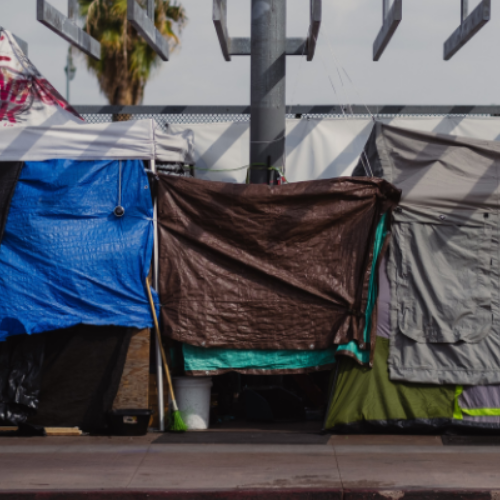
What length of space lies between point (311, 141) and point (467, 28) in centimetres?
254

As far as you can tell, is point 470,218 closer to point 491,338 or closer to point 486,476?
point 491,338

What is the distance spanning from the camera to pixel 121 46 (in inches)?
799

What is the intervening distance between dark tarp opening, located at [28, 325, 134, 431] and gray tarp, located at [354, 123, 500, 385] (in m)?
2.85

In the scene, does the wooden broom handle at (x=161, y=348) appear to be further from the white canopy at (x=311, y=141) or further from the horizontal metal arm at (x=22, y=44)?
the horizontal metal arm at (x=22, y=44)

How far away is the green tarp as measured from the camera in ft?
24.6

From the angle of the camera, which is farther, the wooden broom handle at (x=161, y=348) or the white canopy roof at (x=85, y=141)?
the white canopy roof at (x=85, y=141)

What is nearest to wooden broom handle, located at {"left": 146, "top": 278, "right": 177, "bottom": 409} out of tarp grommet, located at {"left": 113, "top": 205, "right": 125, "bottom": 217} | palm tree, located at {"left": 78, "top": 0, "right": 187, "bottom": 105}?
tarp grommet, located at {"left": 113, "top": 205, "right": 125, "bottom": 217}

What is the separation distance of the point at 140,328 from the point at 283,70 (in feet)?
10.9

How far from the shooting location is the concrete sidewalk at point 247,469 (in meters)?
5.51

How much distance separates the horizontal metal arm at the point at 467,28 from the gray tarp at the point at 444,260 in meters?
1.10

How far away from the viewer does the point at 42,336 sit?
7.66m

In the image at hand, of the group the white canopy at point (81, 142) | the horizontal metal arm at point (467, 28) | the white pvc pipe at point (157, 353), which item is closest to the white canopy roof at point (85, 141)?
the white canopy at point (81, 142)

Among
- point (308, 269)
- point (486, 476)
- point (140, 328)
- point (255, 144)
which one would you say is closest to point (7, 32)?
point (255, 144)

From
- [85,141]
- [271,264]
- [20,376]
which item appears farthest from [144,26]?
[20,376]
